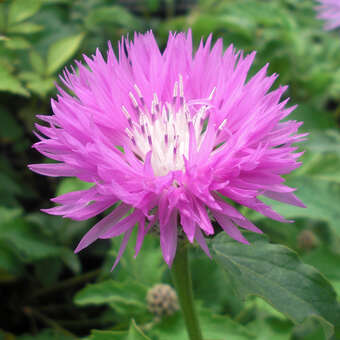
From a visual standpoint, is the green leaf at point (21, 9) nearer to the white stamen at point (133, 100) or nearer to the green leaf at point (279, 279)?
the white stamen at point (133, 100)

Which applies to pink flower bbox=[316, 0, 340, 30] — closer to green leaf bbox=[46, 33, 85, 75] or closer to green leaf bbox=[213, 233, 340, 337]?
green leaf bbox=[46, 33, 85, 75]

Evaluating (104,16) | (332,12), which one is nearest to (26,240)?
(104,16)

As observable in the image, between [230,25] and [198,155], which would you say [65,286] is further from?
[230,25]

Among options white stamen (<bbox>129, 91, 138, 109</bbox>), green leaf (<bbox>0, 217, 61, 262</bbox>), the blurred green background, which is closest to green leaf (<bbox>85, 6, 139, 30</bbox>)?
the blurred green background

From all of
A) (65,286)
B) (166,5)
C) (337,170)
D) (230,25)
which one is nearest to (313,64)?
(230,25)

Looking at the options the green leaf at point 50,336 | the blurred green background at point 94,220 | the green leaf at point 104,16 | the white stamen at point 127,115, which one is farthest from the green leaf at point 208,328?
the green leaf at point 104,16

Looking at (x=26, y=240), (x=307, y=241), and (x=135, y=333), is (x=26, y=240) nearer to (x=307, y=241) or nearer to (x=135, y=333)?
(x=135, y=333)
